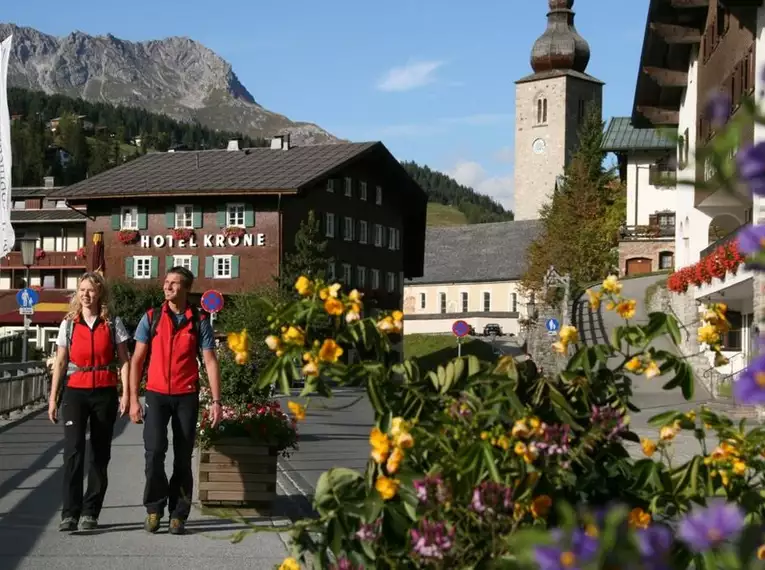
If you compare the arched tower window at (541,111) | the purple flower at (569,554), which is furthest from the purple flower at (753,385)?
the arched tower window at (541,111)

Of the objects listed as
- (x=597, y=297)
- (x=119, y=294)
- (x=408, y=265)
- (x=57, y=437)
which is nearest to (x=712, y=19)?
(x=57, y=437)

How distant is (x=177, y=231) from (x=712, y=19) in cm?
3662

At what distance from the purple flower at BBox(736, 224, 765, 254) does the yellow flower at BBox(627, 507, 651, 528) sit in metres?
2.32

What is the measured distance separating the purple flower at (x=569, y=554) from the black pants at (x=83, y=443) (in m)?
7.78

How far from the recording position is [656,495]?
4609 mm

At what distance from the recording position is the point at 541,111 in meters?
132

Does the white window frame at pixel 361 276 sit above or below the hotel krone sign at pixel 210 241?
below

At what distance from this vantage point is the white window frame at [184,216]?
66.1 meters

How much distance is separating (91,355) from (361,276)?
6191 cm

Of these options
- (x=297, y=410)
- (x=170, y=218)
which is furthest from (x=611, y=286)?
(x=170, y=218)

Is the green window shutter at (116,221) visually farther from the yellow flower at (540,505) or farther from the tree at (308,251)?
the yellow flower at (540,505)

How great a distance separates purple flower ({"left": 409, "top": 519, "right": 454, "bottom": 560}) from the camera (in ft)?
12.6

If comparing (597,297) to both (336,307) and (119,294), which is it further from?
(119,294)

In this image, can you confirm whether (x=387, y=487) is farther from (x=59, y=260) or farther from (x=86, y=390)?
(x=59, y=260)
